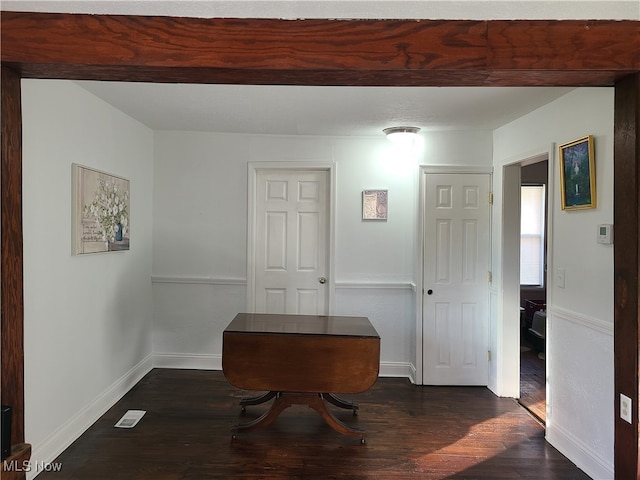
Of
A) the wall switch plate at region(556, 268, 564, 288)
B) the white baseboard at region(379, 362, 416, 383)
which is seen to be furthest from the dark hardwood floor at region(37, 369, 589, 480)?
the wall switch plate at region(556, 268, 564, 288)

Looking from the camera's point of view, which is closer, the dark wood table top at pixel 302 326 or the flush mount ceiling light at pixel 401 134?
the dark wood table top at pixel 302 326

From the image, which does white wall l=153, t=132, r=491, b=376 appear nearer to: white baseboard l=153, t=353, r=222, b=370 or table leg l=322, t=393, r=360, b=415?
white baseboard l=153, t=353, r=222, b=370

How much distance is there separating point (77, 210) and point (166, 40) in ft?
5.04

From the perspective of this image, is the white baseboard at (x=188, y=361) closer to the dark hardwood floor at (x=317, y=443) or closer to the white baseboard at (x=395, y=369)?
the dark hardwood floor at (x=317, y=443)

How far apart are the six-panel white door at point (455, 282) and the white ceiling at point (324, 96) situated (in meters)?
0.61

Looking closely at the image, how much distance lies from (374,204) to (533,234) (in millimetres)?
→ 2914

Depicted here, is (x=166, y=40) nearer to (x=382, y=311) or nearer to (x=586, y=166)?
(x=586, y=166)

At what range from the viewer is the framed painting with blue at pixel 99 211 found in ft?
8.06

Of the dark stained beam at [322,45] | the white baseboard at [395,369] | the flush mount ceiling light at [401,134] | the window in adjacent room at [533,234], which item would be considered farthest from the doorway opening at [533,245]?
the dark stained beam at [322,45]

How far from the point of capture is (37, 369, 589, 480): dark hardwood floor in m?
2.21

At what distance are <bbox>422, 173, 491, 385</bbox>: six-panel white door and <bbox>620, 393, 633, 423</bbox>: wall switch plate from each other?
6.41 ft

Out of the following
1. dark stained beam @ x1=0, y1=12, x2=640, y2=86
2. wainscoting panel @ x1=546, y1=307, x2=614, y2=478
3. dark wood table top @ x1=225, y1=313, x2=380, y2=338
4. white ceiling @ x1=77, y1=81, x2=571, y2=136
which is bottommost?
wainscoting panel @ x1=546, y1=307, x2=614, y2=478

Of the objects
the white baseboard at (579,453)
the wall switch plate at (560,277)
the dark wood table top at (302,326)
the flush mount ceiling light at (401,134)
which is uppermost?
the flush mount ceiling light at (401,134)

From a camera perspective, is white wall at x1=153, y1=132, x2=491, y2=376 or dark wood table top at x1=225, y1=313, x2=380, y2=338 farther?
white wall at x1=153, y1=132, x2=491, y2=376
